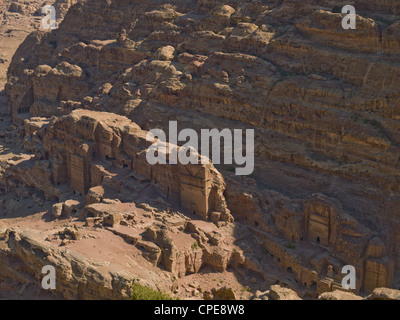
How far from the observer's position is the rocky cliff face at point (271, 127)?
4000 centimetres

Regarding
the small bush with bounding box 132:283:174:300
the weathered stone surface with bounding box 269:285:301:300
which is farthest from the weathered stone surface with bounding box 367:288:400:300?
the small bush with bounding box 132:283:174:300

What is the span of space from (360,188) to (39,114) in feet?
125

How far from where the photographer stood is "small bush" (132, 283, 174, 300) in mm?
32781

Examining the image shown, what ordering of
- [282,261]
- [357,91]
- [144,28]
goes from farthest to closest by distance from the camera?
[144,28] < [357,91] < [282,261]

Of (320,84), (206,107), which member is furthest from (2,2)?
(320,84)

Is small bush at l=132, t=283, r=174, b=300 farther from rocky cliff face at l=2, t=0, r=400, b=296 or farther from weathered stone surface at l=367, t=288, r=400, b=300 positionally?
weathered stone surface at l=367, t=288, r=400, b=300

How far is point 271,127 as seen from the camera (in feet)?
153

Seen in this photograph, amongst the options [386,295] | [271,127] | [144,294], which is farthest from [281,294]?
[271,127]

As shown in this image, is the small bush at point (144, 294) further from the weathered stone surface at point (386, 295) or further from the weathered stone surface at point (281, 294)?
the weathered stone surface at point (386, 295)

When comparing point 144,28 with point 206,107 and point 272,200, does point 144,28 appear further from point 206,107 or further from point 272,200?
point 272,200

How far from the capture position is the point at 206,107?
51.0 metres

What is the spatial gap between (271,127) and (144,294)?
18299mm

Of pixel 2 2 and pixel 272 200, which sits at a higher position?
pixel 2 2

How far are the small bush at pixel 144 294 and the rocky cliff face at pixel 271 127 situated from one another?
17.5ft
